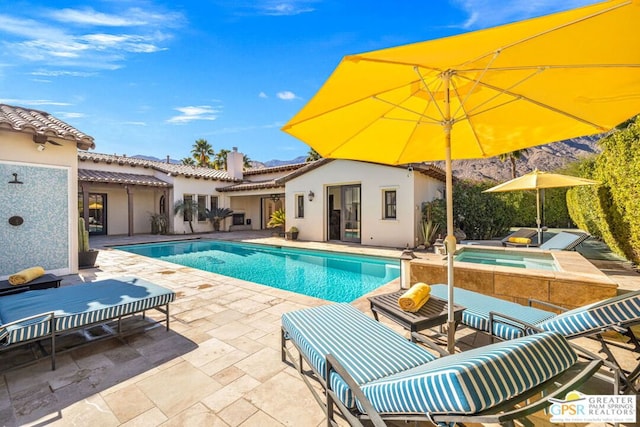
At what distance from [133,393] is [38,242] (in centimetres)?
680

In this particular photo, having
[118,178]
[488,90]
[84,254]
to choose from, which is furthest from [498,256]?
[118,178]

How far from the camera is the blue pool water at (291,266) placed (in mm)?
7925

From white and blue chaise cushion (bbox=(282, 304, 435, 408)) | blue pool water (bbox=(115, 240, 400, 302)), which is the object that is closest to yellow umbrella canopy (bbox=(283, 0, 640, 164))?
white and blue chaise cushion (bbox=(282, 304, 435, 408))

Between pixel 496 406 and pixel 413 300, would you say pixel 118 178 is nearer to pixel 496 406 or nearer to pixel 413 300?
pixel 413 300

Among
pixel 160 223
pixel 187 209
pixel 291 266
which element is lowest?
pixel 291 266

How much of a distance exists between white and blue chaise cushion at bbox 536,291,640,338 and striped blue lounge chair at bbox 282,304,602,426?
0.84 feet

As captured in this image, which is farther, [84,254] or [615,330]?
[84,254]

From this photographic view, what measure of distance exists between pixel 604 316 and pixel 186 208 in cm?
2041

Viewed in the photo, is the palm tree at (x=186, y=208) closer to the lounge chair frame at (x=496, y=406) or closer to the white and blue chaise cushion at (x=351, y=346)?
the white and blue chaise cushion at (x=351, y=346)

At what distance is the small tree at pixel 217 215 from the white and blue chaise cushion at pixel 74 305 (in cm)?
1612

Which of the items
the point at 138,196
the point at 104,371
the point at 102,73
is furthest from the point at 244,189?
the point at 104,371

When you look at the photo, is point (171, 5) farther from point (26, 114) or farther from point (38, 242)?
point (38, 242)

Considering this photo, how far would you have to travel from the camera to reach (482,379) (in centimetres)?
142

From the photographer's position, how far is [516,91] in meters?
3.12
